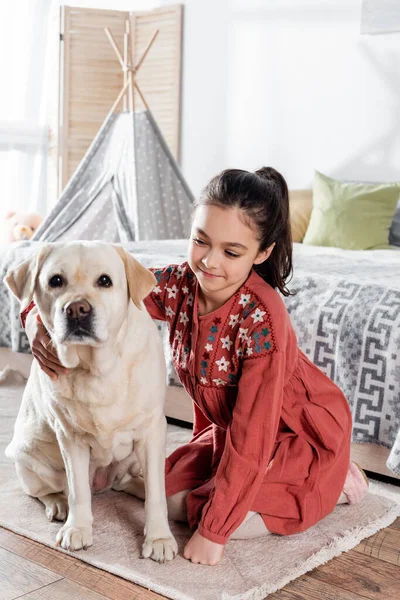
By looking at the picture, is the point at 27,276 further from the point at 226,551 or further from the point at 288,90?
the point at 288,90

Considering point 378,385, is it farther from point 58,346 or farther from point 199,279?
point 58,346

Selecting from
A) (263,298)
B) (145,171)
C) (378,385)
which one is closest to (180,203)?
(145,171)

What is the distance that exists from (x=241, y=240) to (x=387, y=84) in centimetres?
307

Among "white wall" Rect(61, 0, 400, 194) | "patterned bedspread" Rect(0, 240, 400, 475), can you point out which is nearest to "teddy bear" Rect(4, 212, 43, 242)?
"white wall" Rect(61, 0, 400, 194)

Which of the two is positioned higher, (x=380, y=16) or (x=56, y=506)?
(x=380, y=16)

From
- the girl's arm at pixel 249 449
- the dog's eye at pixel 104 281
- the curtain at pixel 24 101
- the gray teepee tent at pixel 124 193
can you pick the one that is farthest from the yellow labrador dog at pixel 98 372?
the curtain at pixel 24 101

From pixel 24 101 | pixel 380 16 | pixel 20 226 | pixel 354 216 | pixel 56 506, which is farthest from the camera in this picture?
pixel 24 101

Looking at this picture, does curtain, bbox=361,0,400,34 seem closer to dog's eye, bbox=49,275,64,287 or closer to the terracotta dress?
the terracotta dress

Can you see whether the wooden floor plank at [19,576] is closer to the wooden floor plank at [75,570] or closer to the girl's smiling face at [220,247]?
the wooden floor plank at [75,570]

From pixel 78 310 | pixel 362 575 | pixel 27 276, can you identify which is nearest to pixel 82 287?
pixel 78 310

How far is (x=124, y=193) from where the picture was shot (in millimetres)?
4176

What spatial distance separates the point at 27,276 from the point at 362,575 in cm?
93

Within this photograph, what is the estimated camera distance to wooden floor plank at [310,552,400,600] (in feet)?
5.12

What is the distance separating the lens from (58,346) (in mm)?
1640
